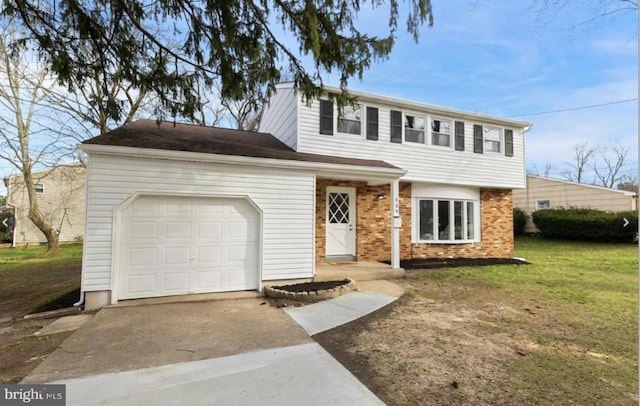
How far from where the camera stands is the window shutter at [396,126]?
33.7 feet

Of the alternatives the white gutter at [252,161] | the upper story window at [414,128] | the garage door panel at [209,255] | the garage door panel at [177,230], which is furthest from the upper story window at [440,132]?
the garage door panel at [177,230]

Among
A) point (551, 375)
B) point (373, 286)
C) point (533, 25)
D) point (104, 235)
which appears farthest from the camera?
point (373, 286)

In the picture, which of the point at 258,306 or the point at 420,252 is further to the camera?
the point at 420,252

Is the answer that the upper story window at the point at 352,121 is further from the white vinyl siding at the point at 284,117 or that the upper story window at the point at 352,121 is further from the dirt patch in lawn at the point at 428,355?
the dirt patch in lawn at the point at 428,355

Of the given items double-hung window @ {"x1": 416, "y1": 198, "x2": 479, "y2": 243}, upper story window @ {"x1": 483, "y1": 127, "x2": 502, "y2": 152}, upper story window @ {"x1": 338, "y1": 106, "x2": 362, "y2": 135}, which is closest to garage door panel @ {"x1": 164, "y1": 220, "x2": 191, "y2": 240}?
upper story window @ {"x1": 338, "y1": 106, "x2": 362, "y2": 135}

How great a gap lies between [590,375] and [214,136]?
8.76 meters

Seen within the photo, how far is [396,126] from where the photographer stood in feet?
33.9

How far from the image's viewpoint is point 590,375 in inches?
134

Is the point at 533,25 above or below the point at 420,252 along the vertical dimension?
above

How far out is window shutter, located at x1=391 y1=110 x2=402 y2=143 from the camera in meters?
10.3

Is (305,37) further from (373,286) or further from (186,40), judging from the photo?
(373,286)

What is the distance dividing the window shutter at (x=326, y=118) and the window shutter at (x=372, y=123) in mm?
1287

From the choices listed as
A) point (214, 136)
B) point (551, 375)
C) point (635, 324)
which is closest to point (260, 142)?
point (214, 136)

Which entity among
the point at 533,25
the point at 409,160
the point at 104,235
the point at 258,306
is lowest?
the point at 258,306
